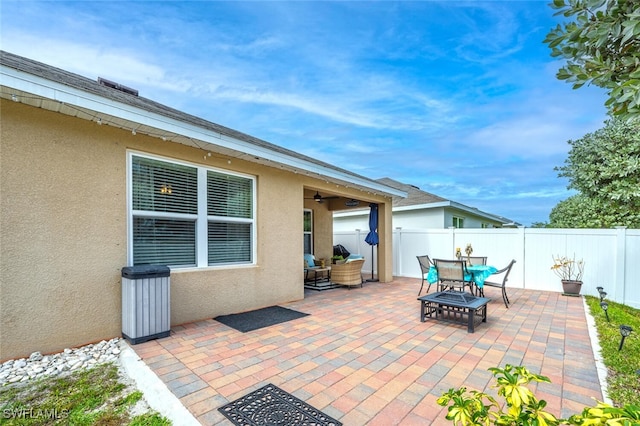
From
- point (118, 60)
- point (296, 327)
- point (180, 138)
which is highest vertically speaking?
point (118, 60)

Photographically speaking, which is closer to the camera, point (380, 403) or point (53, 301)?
point (380, 403)

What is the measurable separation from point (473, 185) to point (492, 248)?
81.1ft

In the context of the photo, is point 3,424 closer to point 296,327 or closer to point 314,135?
point 296,327

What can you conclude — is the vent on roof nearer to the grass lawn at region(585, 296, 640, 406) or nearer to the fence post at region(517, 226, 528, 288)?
the grass lawn at region(585, 296, 640, 406)

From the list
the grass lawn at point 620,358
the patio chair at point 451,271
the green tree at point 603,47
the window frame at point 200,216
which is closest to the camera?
the green tree at point 603,47

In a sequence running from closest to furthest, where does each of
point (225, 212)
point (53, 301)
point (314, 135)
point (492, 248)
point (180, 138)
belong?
point (53, 301), point (180, 138), point (225, 212), point (492, 248), point (314, 135)

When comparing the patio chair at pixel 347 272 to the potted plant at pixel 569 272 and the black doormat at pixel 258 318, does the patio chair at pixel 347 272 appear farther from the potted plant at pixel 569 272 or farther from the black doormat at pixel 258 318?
the potted plant at pixel 569 272

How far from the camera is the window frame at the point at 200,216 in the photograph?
4590mm

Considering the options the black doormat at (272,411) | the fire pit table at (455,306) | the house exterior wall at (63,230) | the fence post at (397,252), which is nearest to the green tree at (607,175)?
the fence post at (397,252)

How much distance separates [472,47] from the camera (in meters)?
9.38

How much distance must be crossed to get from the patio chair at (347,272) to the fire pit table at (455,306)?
2981mm

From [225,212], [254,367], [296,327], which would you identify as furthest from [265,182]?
[254,367]

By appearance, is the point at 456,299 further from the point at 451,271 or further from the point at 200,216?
the point at 200,216

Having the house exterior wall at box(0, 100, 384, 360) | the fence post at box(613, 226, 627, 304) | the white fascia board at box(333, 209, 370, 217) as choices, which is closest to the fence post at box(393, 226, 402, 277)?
the white fascia board at box(333, 209, 370, 217)
